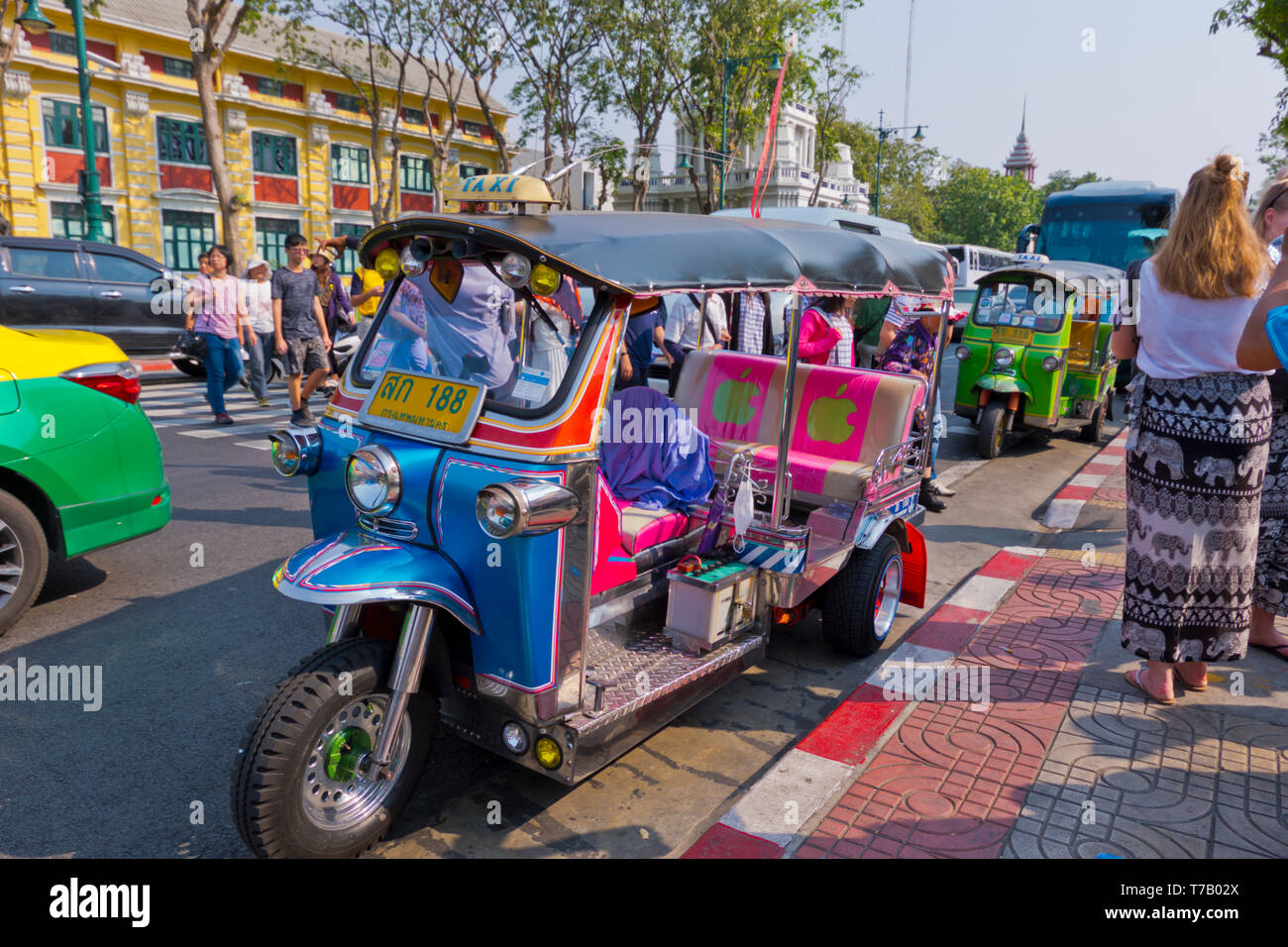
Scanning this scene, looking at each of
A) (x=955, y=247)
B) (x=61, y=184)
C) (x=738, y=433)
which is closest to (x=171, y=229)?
(x=61, y=184)

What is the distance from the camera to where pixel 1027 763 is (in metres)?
3.65

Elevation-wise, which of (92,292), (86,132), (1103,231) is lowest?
(92,292)

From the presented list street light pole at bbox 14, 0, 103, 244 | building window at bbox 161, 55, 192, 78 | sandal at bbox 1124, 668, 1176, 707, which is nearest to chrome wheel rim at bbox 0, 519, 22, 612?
sandal at bbox 1124, 668, 1176, 707

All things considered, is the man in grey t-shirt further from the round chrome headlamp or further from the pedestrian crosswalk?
the round chrome headlamp

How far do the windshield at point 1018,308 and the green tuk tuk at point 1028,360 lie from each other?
0.04 ft

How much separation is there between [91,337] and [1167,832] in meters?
5.68

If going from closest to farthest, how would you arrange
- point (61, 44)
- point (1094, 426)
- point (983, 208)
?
point (1094, 426)
point (61, 44)
point (983, 208)

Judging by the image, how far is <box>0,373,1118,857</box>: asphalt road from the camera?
10.2 ft

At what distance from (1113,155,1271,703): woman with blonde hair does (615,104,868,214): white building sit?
36369 mm

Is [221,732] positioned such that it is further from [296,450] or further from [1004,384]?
[1004,384]

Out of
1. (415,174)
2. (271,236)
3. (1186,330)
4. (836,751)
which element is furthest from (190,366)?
(415,174)

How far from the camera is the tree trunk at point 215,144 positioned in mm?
18469

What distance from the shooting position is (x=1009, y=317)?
35.2 ft

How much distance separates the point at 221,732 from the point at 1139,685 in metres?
4.08
